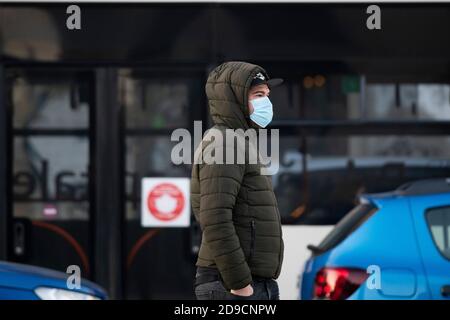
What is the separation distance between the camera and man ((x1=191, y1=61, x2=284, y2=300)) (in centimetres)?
489

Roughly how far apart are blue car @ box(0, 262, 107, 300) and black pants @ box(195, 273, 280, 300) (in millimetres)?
2085

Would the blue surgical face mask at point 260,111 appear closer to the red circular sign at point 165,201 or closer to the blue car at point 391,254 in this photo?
the blue car at point 391,254

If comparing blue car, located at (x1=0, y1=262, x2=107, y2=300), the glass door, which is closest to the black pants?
blue car, located at (x1=0, y1=262, x2=107, y2=300)

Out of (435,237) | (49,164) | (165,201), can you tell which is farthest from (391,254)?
(49,164)

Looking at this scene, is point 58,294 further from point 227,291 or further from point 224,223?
point 224,223

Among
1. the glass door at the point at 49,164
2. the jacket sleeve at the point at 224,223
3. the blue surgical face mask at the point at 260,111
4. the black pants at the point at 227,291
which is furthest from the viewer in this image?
the glass door at the point at 49,164

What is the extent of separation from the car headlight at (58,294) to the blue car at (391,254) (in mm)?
1419

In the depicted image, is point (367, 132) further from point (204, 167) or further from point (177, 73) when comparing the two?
point (204, 167)

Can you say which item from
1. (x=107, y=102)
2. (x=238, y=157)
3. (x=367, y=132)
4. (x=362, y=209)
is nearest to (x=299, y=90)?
(x=367, y=132)

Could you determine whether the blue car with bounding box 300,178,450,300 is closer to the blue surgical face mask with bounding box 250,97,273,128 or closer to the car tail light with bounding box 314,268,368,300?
the car tail light with bounding box 314,268,368,300

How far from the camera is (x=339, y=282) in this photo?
6.67 metres

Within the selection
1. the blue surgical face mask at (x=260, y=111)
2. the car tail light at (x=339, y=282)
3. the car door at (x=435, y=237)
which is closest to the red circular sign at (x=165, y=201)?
the car tail light at (x=339, y=282)

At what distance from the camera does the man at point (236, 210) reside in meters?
4.89

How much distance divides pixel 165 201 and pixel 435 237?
9.72 feet
